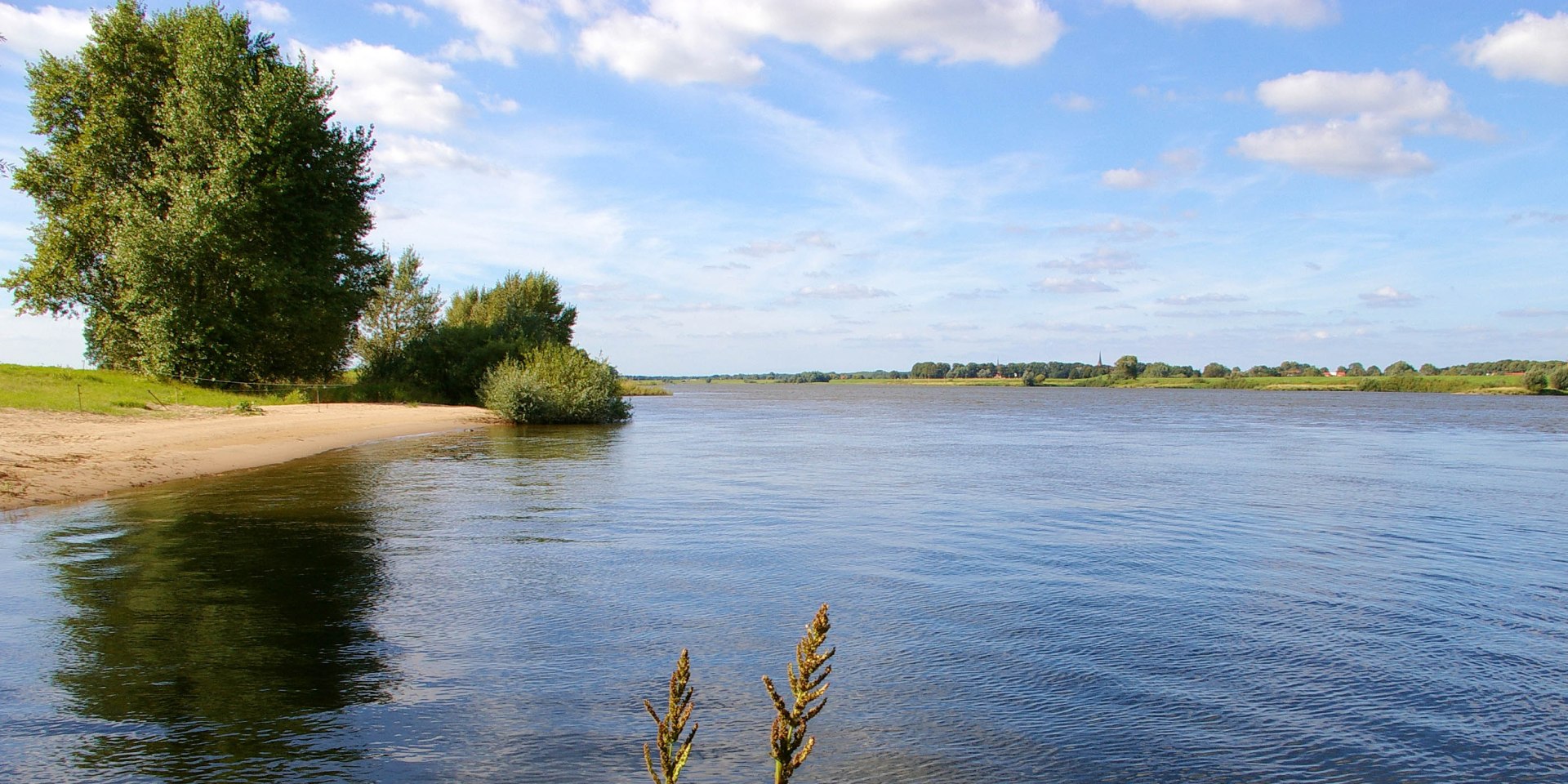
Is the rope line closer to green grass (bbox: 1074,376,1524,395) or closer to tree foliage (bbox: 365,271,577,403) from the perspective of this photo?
tree foliage (bbox: 365,271,577,403)

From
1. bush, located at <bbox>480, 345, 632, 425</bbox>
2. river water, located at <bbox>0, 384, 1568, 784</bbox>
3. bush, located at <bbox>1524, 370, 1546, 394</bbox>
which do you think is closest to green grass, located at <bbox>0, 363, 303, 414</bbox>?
bush, located at <bbox>480, 345, 632, 425</bbox>

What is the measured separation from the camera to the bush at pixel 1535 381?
110m

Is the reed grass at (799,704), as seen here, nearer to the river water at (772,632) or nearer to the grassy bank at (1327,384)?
the river water at (772,632)

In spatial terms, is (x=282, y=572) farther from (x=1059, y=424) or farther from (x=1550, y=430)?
(x=1550, y=430)

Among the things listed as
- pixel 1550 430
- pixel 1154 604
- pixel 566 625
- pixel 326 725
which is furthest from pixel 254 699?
pixel 1550 430

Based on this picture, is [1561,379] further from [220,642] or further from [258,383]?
[220,642]

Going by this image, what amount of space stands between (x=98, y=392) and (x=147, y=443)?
12.6 m

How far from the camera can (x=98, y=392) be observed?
109 ft

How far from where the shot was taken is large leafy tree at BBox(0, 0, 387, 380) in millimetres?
37281

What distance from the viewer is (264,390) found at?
4188 cm

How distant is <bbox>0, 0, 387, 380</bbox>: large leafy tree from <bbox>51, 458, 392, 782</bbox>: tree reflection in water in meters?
25.9

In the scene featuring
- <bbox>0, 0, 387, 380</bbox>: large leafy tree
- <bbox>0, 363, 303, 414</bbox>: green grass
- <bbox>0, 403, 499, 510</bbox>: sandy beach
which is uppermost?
<bbox>0, 0, 387, 380</bbox>: large leafy tree

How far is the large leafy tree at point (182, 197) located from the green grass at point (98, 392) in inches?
60.3

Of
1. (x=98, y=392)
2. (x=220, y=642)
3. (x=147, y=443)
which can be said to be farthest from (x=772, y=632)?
(x=98, y=392)
